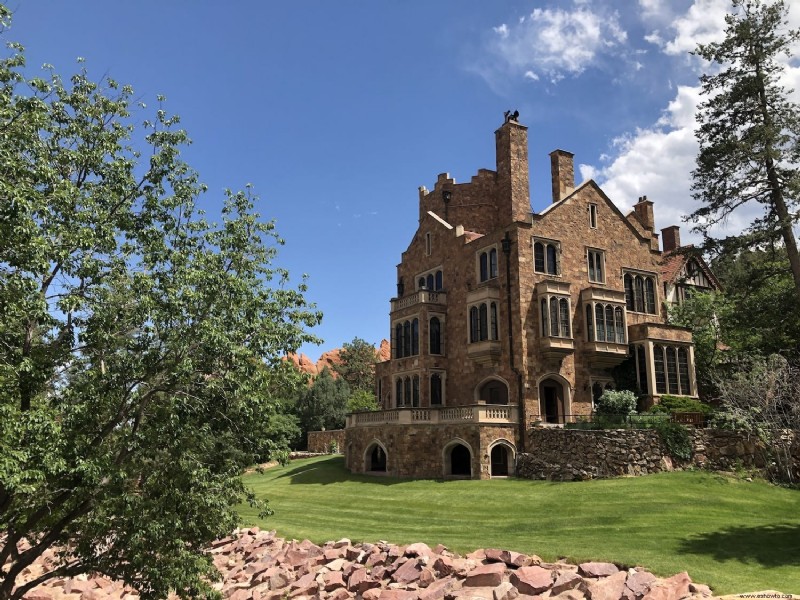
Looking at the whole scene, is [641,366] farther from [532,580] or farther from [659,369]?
[532,580]

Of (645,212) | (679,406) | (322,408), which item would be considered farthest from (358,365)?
(679,406)

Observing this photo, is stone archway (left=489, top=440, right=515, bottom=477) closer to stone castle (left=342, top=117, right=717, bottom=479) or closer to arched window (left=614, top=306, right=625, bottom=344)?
stone castle (left=342, top=117, right=717, bottom=479)

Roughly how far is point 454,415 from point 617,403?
8.20 meters

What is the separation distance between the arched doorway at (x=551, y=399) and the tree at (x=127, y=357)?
22214mm

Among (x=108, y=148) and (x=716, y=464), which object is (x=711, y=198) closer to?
(x=716, y=464)

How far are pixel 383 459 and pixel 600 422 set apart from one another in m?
13.8

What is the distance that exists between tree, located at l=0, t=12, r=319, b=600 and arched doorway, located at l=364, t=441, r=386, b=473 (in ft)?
68.6

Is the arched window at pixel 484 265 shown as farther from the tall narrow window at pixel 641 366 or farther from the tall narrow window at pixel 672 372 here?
the tall narrow window at pixel 672 372

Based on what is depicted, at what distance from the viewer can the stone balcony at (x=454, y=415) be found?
31281mm

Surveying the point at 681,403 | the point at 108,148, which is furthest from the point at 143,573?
the point at 681,403

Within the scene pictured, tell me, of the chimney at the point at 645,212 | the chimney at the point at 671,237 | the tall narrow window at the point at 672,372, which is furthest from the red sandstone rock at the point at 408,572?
the chimney at the point at 671,237

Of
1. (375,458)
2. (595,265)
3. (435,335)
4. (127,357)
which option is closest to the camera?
(127,357)

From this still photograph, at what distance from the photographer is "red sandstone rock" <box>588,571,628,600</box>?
1420 centimetres

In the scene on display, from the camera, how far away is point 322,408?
61.6 meters
